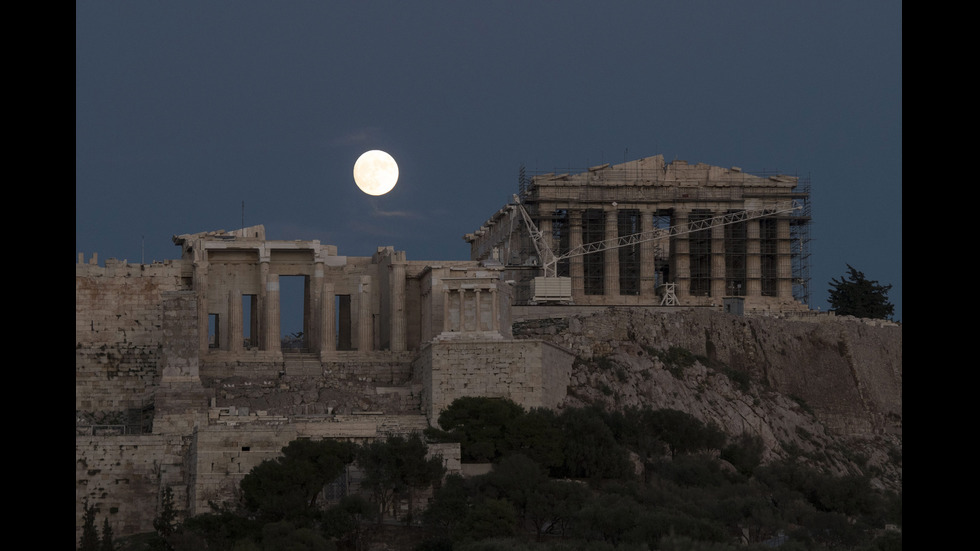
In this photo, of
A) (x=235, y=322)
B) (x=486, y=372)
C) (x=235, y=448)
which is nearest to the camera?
(x=235, y=448)

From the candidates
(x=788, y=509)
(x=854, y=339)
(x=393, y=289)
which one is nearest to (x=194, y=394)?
(x=393, y=289)

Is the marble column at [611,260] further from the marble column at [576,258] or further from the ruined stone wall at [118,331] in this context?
the ruined stone wall at [118,331]

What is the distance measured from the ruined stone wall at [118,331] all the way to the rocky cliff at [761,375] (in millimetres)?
13022

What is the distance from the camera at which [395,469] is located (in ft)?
119

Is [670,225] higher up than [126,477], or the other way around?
[670,225]

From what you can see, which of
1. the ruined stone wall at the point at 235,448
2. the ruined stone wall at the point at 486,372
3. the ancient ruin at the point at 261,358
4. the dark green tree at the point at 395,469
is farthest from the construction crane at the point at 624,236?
the dark green tree at the point at 395,469

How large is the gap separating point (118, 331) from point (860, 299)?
4274 centimetres

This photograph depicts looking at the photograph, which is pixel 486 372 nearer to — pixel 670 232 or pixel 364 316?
pixel 364 316

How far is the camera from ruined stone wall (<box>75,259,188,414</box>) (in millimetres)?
45531

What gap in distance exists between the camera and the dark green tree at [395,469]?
36125 mm

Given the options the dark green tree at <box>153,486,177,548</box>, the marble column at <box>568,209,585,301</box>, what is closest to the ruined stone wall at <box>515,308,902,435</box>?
the marble column at <box>568,209,585,301</box>

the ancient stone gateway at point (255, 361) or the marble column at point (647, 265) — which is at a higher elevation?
the marble column at point (647, 265)

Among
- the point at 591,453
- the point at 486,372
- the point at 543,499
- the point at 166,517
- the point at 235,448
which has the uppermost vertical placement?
the point at 486,372

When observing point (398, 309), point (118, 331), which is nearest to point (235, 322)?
point (118, 331)
